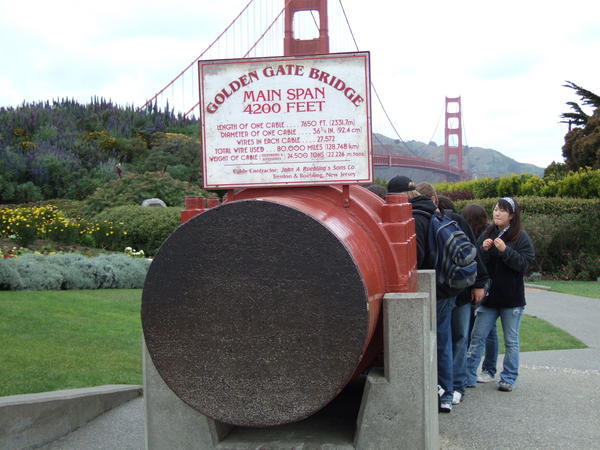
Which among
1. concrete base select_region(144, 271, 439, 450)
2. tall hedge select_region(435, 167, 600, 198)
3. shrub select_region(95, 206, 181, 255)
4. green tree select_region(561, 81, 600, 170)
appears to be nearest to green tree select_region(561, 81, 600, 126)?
green tree select_region(561, 81, 600, 170)

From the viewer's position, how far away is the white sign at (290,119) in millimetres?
3404

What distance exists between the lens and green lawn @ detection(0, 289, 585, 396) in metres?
5.58

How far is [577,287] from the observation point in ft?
54.3

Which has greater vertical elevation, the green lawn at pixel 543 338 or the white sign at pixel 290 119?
the white sign at pixel 290 119

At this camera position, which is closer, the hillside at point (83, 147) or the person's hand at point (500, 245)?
the person's hand at point (500, 245)

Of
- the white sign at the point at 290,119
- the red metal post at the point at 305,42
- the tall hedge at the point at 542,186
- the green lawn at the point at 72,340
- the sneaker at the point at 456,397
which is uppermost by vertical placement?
the red metal post at the point at 305,42

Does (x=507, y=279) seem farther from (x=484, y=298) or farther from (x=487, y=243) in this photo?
(x=487, y=243)

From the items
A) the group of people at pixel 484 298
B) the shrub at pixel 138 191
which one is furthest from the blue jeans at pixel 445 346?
the shrub at pixel 138 191

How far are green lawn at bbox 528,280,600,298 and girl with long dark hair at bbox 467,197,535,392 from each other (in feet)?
30.6

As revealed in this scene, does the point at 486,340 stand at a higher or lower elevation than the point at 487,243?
lower

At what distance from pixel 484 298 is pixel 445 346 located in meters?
1.04

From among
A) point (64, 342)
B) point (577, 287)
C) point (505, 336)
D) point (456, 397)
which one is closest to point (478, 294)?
point (505, 336)

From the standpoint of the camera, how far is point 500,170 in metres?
153

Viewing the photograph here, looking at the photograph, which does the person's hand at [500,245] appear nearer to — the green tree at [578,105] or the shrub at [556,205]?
the shrub at [556,205]
